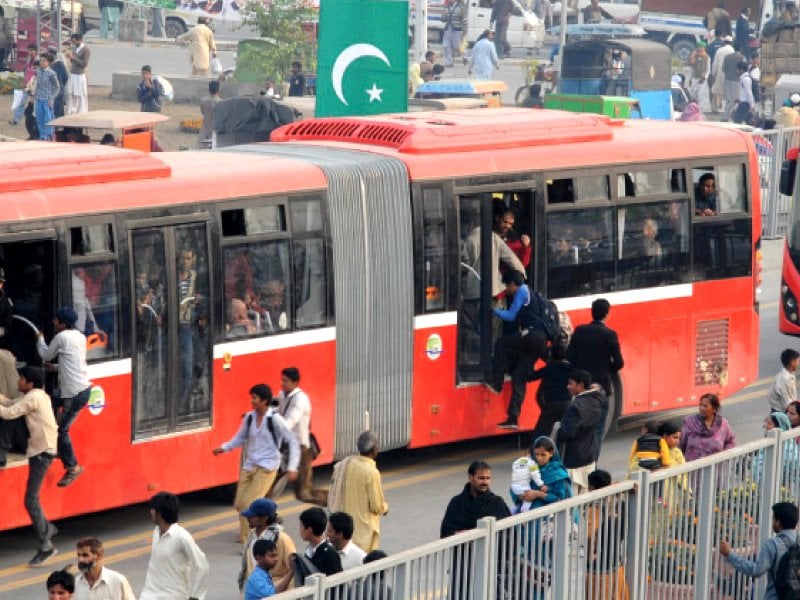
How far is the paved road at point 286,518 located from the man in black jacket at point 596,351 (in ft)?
3.84

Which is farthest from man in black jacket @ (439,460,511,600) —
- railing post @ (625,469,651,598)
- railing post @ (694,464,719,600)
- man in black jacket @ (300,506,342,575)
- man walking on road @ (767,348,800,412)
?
man walking on road @ (767,348,800,412)

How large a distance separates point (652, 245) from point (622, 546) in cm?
709

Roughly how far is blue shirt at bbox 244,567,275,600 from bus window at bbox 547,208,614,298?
730 cm

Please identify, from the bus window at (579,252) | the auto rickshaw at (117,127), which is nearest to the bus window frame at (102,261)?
the bus window at (579,252)

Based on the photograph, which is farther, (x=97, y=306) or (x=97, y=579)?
(x=97, y=306)

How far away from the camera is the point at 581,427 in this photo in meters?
14.3

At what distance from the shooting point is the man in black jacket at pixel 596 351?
1593cm

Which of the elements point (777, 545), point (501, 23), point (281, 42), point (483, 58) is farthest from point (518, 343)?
point (501, 23)

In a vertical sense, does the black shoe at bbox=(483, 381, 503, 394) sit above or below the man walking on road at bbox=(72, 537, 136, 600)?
below

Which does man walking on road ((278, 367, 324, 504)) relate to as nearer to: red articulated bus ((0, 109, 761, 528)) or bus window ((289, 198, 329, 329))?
red articulated bus ((0, 109, 761, 528))

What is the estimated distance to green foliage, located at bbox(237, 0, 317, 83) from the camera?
1576 inches

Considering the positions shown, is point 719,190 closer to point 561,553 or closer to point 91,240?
point 91,240

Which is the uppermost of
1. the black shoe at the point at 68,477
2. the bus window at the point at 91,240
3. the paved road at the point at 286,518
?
the bus window at the point at 91,240

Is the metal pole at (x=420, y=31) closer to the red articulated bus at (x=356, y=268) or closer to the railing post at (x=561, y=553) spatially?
the red articulated bus at (x=356, y=268)
